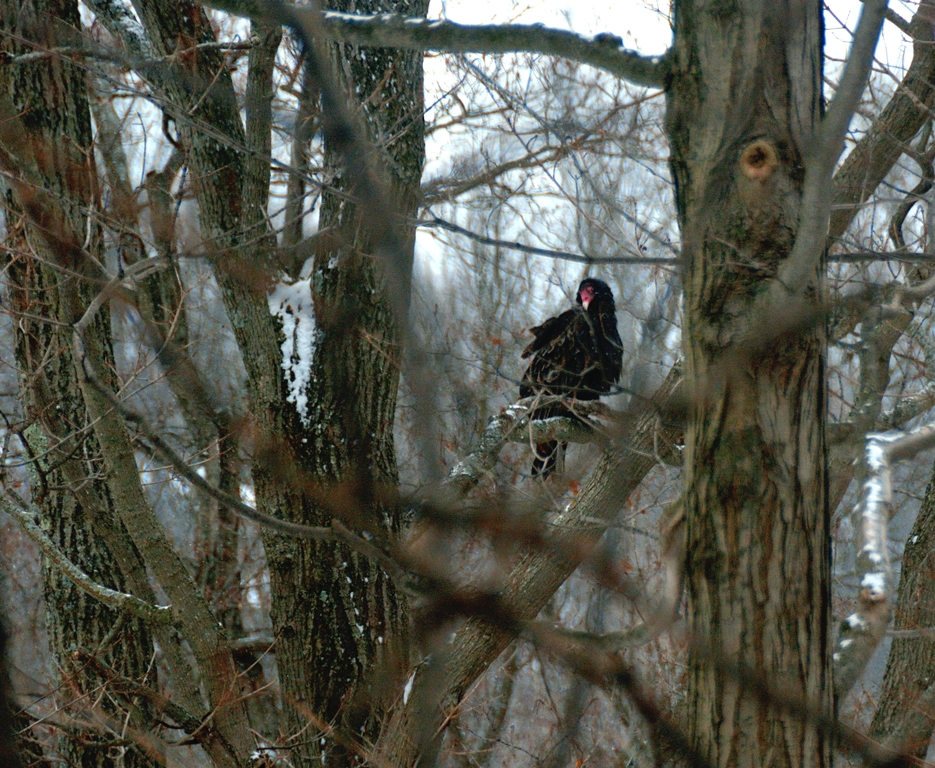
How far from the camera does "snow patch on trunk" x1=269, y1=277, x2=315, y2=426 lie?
425 cm

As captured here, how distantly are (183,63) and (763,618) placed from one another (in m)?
3.58

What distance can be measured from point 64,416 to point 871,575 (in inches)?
155

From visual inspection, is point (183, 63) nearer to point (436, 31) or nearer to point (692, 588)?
point (436, 31)

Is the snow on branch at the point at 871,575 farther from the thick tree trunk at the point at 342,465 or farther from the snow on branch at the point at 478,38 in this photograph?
the thick tree trunk at the point at 342,465

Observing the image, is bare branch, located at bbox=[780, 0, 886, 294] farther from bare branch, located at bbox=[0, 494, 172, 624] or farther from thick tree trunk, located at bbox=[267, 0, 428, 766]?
bare branch, located at bbox=[0, 494, 172, 624]

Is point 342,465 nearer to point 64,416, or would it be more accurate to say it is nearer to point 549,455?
point 549,455

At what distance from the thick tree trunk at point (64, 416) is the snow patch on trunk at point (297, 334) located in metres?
0.89

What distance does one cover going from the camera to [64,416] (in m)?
4.50

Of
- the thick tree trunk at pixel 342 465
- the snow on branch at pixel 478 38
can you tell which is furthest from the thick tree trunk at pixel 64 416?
the snow on branch at pixel 478 38

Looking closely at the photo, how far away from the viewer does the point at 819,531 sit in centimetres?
192

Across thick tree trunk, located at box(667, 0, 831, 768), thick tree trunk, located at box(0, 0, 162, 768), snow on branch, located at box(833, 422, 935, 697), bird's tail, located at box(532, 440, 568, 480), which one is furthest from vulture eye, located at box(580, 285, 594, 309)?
thick tree trunk, located at box(667, 0, 831, 768)

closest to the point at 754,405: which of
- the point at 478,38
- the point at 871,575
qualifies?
the point at 871,575

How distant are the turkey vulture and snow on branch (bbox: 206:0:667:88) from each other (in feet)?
10.2

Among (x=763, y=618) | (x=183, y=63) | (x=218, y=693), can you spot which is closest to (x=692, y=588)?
(x=763, y=618)
